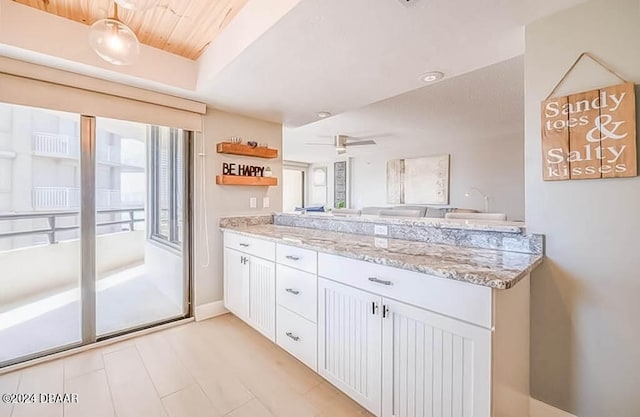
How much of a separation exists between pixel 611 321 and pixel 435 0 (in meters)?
1.65

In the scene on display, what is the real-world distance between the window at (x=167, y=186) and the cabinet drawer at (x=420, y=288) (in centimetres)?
187

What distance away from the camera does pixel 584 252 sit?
133 cm

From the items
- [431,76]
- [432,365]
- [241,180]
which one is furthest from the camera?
[241,180]

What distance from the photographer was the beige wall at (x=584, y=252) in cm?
123

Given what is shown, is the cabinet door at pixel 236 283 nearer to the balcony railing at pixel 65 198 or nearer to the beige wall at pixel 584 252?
the balcony railing at pixel 65 198

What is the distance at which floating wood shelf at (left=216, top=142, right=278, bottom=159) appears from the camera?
2.77 metres

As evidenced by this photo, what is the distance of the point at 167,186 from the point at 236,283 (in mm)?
1181

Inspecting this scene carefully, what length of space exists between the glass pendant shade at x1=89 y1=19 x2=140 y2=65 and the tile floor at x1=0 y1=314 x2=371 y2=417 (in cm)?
185

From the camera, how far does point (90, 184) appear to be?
218 centimetres

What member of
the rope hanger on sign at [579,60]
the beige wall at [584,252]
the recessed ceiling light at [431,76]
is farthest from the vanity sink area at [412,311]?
the recessed ceiling light at [431,76]

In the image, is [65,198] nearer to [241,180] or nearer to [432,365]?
[241,180]

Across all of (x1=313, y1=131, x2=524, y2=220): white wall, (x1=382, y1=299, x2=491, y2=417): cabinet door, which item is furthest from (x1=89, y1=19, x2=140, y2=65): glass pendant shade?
(x1=313, y1=131, x2=524, y2=220): white wall

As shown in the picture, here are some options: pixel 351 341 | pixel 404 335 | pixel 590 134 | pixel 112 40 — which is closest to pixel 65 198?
pixel 112 40

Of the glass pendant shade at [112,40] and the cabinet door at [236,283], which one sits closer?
the glass pendant shade at [112,40]
